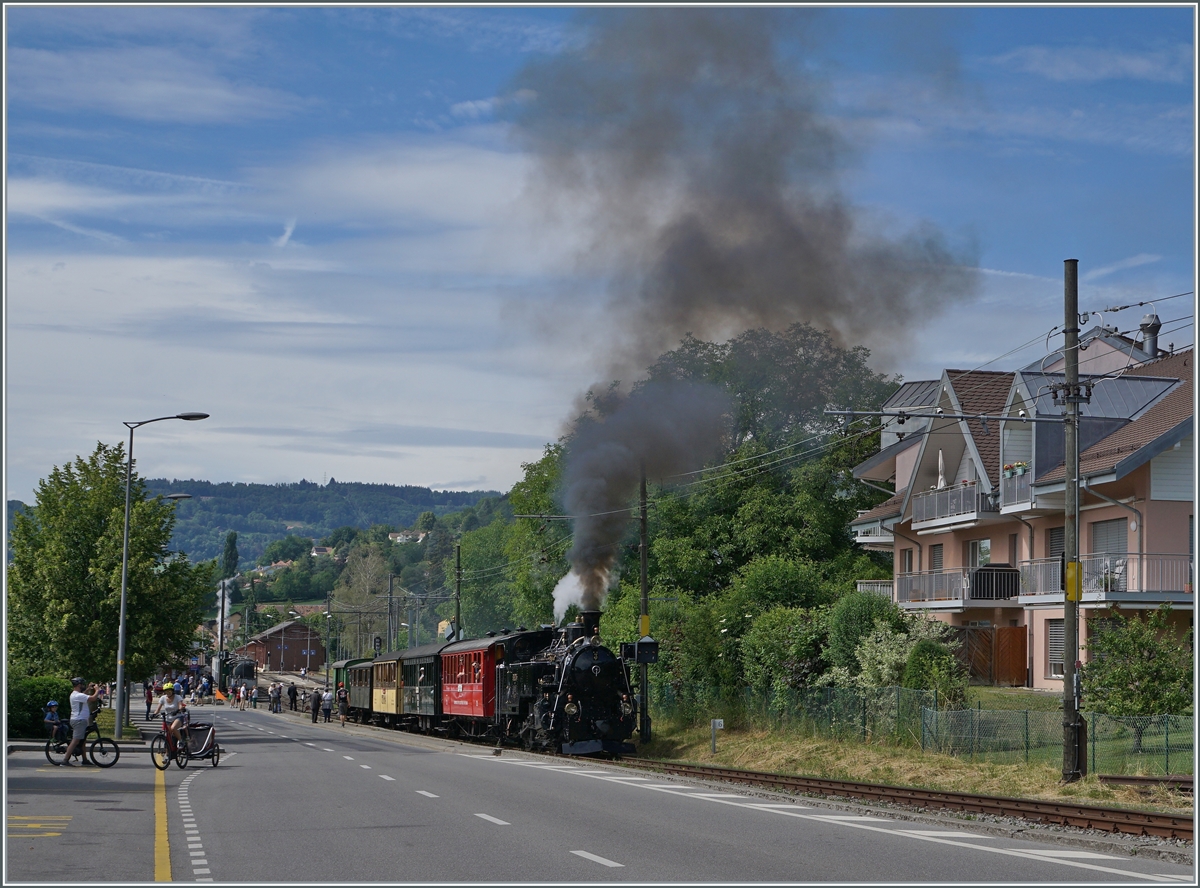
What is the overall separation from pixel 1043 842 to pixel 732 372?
41281 millimetres

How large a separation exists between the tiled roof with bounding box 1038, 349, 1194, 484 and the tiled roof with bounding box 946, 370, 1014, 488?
428 centimetres

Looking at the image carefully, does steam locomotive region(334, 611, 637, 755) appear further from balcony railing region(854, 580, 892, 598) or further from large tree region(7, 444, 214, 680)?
balcony railing region(854, 580, 892, 598)

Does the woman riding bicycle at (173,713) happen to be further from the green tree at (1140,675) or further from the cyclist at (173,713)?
the green tree at (1140,675)

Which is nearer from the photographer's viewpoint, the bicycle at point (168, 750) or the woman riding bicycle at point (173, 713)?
the bicycle at point (168, 750)

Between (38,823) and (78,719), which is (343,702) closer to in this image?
(78,719)

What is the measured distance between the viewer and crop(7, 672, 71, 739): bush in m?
35.7

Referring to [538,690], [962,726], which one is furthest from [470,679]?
[962,726]

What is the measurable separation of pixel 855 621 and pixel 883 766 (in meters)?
6.16

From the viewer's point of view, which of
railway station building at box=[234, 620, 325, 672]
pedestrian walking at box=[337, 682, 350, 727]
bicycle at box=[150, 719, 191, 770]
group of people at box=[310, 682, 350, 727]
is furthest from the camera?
railway station building at box=[234, 620, 325, 672]

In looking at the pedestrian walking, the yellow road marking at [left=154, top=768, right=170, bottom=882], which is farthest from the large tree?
the pedestrian walking

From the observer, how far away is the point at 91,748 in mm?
26750

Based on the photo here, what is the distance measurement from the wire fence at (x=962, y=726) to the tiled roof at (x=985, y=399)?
30.3 ft

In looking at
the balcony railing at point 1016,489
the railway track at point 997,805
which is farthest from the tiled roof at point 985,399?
the railway track at point 997,805

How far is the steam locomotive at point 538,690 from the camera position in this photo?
33.0 meters
